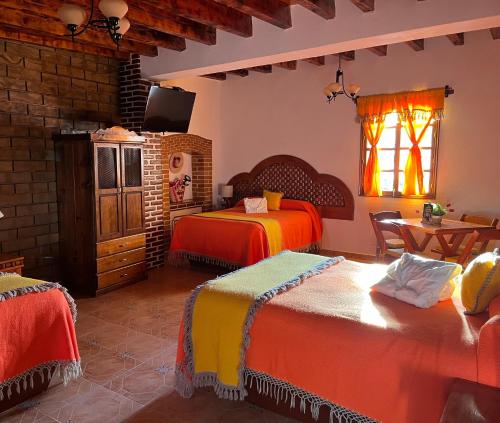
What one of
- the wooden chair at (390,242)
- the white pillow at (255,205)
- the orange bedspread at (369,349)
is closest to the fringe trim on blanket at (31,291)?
the orange bedspread at (369,349)

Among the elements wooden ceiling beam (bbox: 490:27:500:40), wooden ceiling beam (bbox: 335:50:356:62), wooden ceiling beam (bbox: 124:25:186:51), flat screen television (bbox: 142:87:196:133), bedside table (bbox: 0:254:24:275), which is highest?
wooden ceiling beam (bbox: 335:50:356:62)

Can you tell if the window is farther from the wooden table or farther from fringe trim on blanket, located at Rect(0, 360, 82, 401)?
fringe trim on blanket, located at Rect(0, 360, 82, 401)

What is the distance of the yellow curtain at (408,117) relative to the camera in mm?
5293

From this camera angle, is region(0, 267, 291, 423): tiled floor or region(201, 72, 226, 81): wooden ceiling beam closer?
region(0, 267, 291, 423): tiled floor

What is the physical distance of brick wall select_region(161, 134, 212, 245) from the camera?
596 centimetres

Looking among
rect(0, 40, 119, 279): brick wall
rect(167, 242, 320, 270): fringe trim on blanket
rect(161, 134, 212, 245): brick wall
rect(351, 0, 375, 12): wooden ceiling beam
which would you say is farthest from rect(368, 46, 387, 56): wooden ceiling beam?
rect(0, 40, 119, 279): brick wall

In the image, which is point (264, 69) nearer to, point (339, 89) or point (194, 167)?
point (339, 89)

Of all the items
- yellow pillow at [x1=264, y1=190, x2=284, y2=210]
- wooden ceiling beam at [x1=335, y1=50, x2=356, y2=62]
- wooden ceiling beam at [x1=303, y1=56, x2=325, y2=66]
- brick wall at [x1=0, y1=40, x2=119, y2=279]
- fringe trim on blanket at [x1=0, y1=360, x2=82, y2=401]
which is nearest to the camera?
fringe trim on blanket at [x1=0, y1=360, x2=82, y2=401]

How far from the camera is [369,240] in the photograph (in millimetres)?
6012

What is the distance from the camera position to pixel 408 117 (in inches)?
214

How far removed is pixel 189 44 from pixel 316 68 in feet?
7.13

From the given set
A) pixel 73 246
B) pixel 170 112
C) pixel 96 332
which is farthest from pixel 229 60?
pixel 96 332

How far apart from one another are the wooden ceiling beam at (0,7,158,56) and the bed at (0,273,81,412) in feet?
7.77

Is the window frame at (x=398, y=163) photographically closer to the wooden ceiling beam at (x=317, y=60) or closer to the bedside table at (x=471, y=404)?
the wooden ceiling beam at (x=317, y=60)
